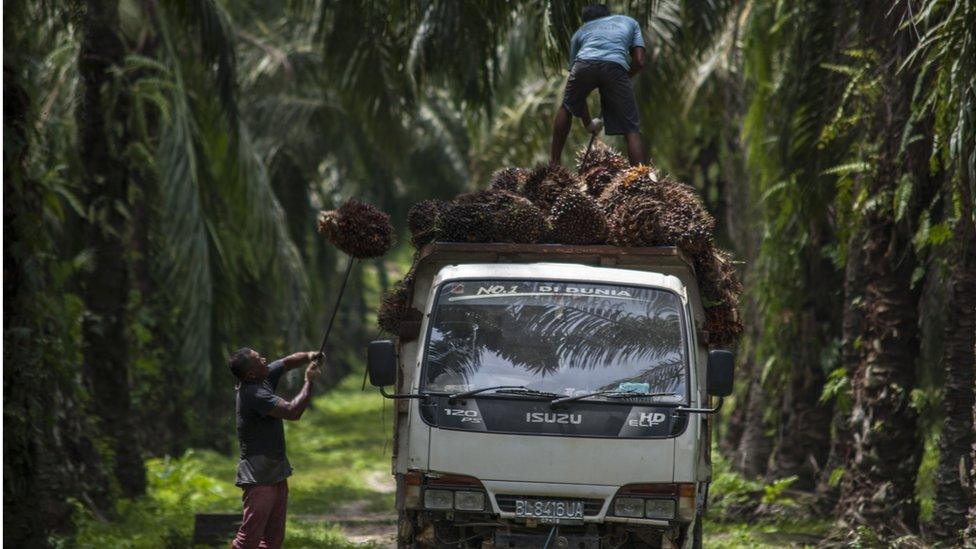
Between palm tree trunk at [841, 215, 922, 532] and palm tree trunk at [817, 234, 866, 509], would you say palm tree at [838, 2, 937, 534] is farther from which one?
palm tree trunk at [817, 234, 866, 509]

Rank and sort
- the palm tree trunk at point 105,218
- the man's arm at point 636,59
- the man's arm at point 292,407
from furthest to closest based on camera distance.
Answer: the palm tree trunk at point 105,218, the man's arm at point 636,59, the man's arm at point 292,407

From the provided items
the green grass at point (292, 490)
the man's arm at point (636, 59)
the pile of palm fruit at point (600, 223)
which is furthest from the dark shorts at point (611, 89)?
the green grass at point (292, 490)

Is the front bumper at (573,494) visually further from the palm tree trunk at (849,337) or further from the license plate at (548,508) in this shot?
the palm tree trunk at (849,337)

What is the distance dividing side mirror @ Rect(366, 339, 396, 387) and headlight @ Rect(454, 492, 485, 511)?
2.69ft

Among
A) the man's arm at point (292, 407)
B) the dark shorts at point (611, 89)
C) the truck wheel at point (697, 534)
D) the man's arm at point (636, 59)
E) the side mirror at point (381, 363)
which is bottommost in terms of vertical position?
the truck wheel at point (697, 534)

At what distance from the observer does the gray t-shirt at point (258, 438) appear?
9.30 m

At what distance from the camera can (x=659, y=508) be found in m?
8.73

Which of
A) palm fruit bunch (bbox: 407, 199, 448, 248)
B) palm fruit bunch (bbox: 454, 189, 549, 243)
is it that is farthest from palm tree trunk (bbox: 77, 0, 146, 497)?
palm fruit bunch (bbox: 454, 189, 549, 243)

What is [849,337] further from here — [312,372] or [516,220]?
[312,372]

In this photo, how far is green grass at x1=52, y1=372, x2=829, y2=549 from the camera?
12.9 m

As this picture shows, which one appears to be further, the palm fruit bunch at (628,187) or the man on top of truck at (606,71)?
the man on top of truck at (606,71)

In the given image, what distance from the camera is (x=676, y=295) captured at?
9.09 metres

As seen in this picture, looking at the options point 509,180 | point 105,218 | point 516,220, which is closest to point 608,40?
point 509,180

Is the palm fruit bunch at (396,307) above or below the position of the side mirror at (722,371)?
above
